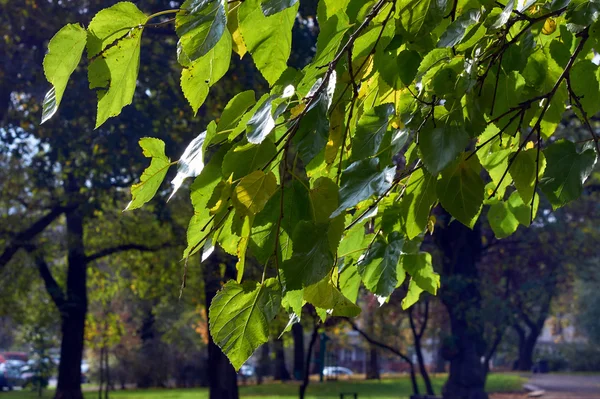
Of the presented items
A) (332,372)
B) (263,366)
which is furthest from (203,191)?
(332,372)

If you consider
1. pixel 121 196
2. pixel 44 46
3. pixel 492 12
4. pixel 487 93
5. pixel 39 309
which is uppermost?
pixel 44 46

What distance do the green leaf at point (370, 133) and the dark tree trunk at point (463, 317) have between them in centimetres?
1825

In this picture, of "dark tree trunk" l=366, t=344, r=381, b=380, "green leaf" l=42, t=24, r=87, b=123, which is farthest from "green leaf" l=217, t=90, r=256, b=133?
"dark tree trunk" l=366, t=344, r=381, b=380

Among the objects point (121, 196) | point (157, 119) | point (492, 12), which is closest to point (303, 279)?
point (492, 12)

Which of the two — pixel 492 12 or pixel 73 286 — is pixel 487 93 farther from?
pixel 73 286

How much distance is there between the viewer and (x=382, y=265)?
6.82 ft

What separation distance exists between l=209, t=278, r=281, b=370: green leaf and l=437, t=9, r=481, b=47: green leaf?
2.07ft

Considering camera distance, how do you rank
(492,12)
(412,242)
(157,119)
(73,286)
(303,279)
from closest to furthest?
(303,279), (492,12), (412,242), (157,119), (73,286)

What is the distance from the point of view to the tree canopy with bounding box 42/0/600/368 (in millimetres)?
1607

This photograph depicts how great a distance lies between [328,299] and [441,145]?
17.7 inches

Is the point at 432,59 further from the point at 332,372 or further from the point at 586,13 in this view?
the point at 332,372

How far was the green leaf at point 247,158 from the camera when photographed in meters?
1.61

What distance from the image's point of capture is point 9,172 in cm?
1781

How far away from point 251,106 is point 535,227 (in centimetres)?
2157
